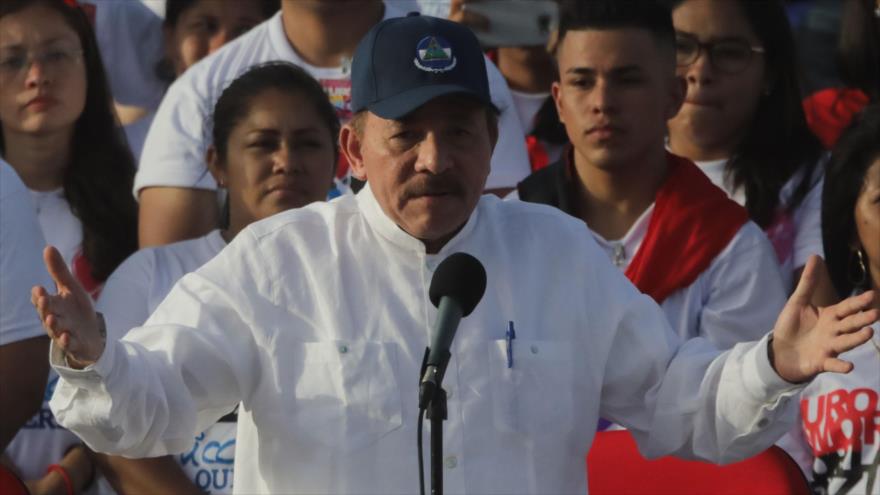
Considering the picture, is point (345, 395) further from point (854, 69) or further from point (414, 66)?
point (854, 69)

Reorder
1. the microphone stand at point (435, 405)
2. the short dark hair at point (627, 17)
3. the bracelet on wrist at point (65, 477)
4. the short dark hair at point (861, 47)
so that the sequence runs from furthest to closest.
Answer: the short dark hair at point (861, 47) → the short dark hair at point (627, 17) → the bracelet on wrist at point (65, 477) → the microphone stand at point (435, 405)

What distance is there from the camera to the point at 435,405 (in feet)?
11.1

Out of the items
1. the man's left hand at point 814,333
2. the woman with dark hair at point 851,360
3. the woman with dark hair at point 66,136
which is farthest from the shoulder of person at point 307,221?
the woman with dark hair at point 66,136

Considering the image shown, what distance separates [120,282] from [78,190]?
89 centimetres

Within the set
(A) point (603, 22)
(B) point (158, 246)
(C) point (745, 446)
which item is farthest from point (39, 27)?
(C) point (745, 446)

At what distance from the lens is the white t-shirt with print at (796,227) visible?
252 inches

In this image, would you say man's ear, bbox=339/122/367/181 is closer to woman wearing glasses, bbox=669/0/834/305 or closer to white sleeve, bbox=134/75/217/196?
white sleeve, bbox=134/75/217/196

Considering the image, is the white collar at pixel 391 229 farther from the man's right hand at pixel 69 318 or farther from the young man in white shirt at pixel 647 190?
the young man in white shirt at pixel 647 190

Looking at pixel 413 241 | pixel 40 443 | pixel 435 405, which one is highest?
pixel 413 241

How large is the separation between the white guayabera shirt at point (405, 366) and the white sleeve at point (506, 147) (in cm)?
212

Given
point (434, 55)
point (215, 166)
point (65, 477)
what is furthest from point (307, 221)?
point (215, 166)

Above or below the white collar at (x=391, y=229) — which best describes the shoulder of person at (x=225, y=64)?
above

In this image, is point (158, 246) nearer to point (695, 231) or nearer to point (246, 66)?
point (246, 66)

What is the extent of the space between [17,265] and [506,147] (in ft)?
6.17
